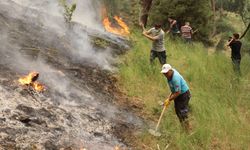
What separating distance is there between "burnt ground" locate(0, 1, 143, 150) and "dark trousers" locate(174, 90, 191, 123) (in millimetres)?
961

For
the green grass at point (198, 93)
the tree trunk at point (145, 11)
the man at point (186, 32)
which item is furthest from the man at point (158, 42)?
the tree trunk at point (145, 11)

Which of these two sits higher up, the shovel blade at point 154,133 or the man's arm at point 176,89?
the man's arm at point 176,89

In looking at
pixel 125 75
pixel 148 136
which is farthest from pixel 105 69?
pixel 148 136

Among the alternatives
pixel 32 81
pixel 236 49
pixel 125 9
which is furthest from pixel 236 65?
pixel 125 9

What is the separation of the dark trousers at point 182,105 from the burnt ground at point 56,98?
3.15 feet

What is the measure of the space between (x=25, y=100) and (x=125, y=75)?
164 inches

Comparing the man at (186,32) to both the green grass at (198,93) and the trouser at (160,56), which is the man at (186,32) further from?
the trouser at (160,56)

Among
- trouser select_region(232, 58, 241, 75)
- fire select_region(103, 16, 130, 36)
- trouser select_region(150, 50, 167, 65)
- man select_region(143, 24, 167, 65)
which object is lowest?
trouser select_region(232, 58, 241, 75)

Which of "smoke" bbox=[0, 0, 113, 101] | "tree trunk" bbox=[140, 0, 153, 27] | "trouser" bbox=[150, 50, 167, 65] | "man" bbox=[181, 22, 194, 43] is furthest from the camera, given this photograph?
"tree trunk" bbox=[140, 0, 153, 27]

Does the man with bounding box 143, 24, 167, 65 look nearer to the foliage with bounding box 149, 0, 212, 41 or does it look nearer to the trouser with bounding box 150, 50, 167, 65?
the trouser with bounding box 150, 50, 167, 65

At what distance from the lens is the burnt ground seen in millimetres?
7359

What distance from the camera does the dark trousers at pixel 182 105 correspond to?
8711 millimetres

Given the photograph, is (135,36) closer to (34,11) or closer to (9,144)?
(34,11)

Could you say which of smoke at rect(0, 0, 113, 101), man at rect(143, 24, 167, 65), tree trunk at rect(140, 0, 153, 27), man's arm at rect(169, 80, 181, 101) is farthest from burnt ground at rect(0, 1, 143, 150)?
tree trunk at rect(140, 0, 153, 27)
